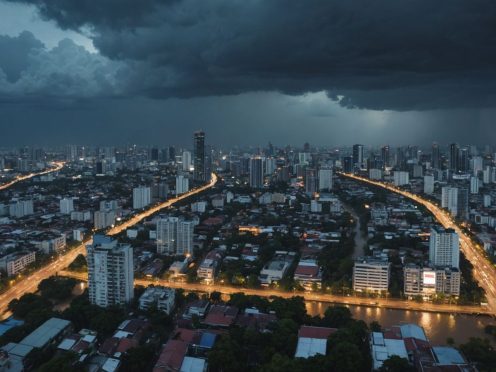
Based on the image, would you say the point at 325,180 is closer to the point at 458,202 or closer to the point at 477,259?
the point at 458,202

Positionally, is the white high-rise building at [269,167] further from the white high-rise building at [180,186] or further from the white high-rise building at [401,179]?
the white high-rise building at [180,186]

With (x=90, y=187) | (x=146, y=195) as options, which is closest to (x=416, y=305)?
(x=146, y=195)

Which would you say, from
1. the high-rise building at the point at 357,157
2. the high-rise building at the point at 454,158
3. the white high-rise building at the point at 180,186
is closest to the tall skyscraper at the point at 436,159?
the high-rise building at the point at 454,158

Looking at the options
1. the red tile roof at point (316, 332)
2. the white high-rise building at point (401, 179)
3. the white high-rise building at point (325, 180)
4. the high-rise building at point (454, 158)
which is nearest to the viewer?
the red tile roof at point (316, 332)

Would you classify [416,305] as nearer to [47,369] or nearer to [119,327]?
[119,327]

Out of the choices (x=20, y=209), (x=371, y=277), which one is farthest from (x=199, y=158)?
(x=371, y=277)

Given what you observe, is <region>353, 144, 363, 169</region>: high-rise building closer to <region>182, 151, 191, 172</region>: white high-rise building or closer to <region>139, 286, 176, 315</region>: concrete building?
<region>182, 151, 191, 172</region>: white high-rise building

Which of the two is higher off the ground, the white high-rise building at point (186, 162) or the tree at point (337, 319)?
the white high-rise building at point (186, 162)

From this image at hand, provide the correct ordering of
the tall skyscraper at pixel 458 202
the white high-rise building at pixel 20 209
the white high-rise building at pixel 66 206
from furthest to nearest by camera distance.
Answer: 1. the white high-rise building at pixel 66 206
2. the tall skyscraper at pixel 458 202
3. the white high-rise building at pixel 20 209
